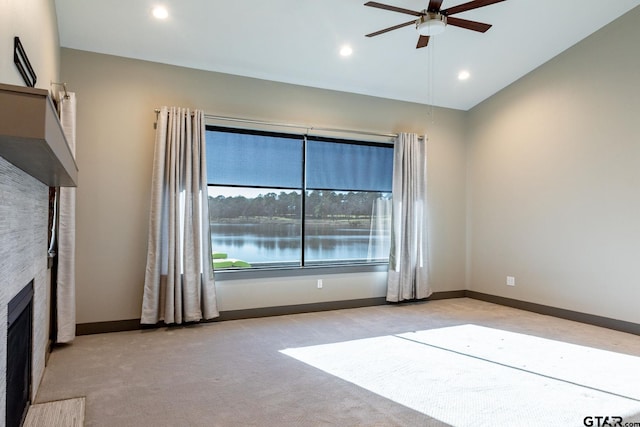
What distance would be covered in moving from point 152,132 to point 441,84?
3.82 metres

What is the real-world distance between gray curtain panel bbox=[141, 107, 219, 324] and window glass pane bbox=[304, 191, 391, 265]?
141 centimetres

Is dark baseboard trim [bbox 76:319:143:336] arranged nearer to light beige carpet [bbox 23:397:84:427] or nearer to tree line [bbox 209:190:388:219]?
tree line [bbox 209:190:388:219]

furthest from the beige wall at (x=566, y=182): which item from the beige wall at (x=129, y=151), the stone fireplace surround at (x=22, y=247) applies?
the stone fireplace surround at (x=22, y=247)

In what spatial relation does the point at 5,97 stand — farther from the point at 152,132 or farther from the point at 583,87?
the point at 583,87

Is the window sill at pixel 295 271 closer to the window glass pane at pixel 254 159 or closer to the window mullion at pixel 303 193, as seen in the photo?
the window mullion at pixel 303 193

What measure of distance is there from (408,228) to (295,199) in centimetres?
166

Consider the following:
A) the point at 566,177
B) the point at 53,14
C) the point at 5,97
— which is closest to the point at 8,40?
the point at 5,97

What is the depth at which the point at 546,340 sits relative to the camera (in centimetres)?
398

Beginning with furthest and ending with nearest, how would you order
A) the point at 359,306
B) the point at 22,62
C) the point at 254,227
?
the point at 359,306 < the point at 254,227 < the point at 22,62

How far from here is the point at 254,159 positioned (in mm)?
4910

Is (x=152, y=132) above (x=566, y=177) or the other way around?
above

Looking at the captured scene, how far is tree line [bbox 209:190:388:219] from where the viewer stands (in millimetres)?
4809

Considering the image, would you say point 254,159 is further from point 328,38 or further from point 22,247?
point 22,247

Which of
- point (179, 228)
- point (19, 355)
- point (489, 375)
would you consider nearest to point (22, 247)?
point (19, 355)
